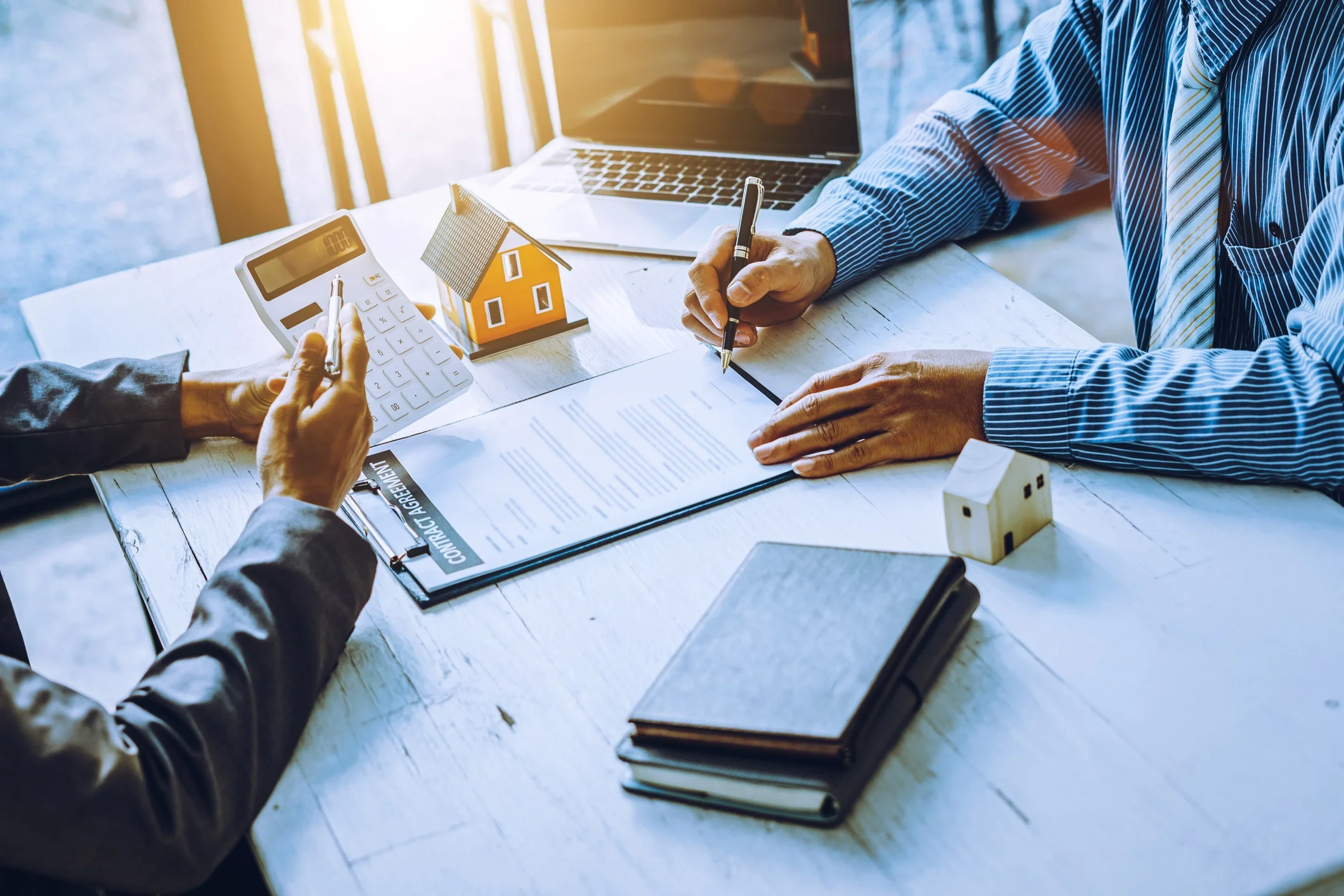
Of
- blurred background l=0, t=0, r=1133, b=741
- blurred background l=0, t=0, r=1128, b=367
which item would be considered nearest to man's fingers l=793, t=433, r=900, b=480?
blurred background l=0, t=0, r=1133, b=741

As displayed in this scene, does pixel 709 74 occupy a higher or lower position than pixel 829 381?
higher

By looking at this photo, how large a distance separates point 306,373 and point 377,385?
0.48ft

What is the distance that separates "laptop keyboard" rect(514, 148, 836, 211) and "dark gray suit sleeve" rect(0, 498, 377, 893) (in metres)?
0.88

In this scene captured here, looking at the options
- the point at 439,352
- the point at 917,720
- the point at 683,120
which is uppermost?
the point at 683,120

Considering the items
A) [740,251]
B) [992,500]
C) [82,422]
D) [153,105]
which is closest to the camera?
[992,500]

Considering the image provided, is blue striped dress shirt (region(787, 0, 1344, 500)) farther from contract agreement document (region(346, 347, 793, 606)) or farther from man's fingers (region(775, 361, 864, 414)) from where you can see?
contract agreement document (region(346, 347, 793, 606))

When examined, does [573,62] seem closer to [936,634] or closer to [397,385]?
[397,385]

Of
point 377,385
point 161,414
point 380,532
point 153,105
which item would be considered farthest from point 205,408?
point 153,105

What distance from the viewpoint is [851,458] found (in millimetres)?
1039

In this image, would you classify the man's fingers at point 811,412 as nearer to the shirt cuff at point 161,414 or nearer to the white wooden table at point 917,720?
the white wooden table at point 917,720

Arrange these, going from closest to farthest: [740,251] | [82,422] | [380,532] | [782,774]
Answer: [782,774] → [380,532] → [82,422] → [740,251]

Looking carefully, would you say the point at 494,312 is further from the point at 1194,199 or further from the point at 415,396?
the point at 1194,199

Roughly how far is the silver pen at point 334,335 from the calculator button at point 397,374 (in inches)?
3.3

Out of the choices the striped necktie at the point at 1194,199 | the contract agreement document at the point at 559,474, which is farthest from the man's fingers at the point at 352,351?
the striped necktie at the point at 1194,199
